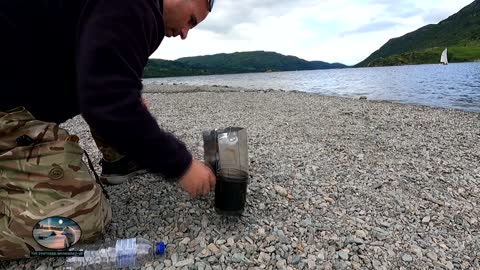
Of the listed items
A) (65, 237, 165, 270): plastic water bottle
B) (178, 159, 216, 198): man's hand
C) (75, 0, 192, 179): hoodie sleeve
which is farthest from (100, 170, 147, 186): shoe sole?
(75, 0, 192, 179): hoodie sleeve

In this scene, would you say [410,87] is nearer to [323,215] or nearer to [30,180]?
[323,215]

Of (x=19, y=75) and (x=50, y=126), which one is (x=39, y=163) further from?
(x=19, y=75)

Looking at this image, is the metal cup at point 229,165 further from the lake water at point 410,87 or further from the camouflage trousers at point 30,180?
the lake water at point 410,87

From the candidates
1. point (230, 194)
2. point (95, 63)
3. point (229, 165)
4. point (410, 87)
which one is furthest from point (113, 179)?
point (410, 87)

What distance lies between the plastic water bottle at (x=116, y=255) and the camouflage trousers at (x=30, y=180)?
0.41 meters

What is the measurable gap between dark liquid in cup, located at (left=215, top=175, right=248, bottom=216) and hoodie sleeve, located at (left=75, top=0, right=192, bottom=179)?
1.18 meters

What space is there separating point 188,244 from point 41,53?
2177mm

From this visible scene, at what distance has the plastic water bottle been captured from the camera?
126 inches

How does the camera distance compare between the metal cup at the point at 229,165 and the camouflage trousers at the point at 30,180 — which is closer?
the camouflage trousers at the point at 30,180

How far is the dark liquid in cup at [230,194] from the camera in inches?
139

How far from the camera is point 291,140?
8422 millimetres
